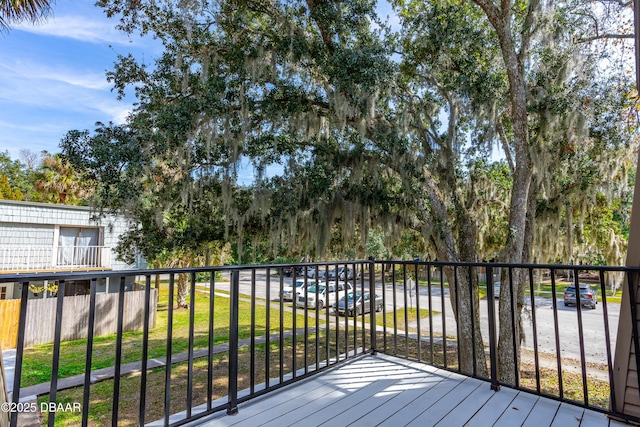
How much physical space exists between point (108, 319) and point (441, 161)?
851cm

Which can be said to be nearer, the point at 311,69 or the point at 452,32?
the point at 452,32

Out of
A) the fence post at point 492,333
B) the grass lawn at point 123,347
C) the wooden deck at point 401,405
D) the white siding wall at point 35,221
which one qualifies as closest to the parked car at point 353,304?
the wooden deck at point 401,405

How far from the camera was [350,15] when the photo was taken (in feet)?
14.5

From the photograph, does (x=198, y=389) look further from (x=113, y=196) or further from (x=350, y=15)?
(x=350, y=15)

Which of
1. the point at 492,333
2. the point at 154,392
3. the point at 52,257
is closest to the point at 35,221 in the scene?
the point at 52,257

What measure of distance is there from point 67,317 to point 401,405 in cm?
863

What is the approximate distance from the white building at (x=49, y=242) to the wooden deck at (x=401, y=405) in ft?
23.2

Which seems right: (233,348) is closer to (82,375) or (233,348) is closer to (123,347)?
(82,375)

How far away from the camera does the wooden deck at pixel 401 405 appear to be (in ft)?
5.65

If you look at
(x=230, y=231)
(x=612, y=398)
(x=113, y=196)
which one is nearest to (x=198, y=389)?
(x=230, y=231)

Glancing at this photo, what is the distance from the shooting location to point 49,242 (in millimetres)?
A: 8844

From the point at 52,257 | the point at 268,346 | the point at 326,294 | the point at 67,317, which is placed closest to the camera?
the point at 268,346

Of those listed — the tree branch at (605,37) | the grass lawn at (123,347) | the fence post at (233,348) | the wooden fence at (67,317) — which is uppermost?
the tree branch at (605,37)

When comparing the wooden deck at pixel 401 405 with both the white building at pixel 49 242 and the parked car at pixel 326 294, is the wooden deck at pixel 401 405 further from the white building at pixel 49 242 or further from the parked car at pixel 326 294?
the white building at pixel 49 242
